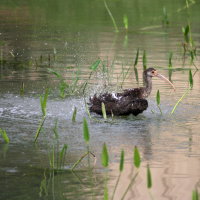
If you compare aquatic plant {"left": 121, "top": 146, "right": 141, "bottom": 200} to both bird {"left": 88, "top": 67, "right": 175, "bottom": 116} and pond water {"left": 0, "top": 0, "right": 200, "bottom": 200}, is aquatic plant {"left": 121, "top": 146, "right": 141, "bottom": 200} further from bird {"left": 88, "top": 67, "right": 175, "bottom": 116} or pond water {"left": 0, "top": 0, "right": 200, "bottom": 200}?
bird {"left": 88, "top": 67, "right": 175, "bottom": 116}

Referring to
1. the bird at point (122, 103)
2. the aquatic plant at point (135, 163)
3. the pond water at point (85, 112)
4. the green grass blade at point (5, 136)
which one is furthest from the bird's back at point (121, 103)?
A: the aquatic plant at point (135, 163)

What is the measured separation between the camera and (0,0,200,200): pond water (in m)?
7.38

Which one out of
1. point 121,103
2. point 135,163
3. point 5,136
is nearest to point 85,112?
point 121,103

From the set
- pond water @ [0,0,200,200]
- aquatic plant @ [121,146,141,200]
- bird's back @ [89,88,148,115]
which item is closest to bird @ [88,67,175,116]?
bird's back @ [89,88,148,115]

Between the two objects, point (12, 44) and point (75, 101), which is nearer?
point (75, 101)

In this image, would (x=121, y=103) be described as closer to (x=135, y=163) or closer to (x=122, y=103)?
(x=122, y=103)

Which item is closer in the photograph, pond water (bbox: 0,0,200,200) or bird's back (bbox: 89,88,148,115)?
pond water (bbox: 0,0,200,200)

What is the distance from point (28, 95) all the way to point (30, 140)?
279 cm

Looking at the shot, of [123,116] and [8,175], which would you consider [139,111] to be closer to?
[123,116]

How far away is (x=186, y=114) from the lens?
1064 cm

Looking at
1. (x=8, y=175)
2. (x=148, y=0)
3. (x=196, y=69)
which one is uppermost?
(x=148, y=0)

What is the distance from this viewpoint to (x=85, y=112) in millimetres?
10766

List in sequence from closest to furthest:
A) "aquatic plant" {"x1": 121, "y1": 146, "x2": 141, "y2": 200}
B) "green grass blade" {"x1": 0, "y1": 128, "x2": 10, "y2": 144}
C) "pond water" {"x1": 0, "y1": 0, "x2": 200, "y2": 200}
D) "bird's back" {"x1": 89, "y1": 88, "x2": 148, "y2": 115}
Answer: "aquatic plant" {"x1": 121, "y1": 146, "x2": 141, "y2": 200}, "pond water" {"x1": 0, "y1": 0, "x2": 200, "y2": 200}, "green grass blade" {"x1": 0, "y1": 128, "x2": 10, "y2": 144}, "bird's back" {"x1": 89, "y1": 88, "x2": 148, "y2": 115}

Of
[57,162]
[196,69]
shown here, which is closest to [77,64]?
[196,69]
